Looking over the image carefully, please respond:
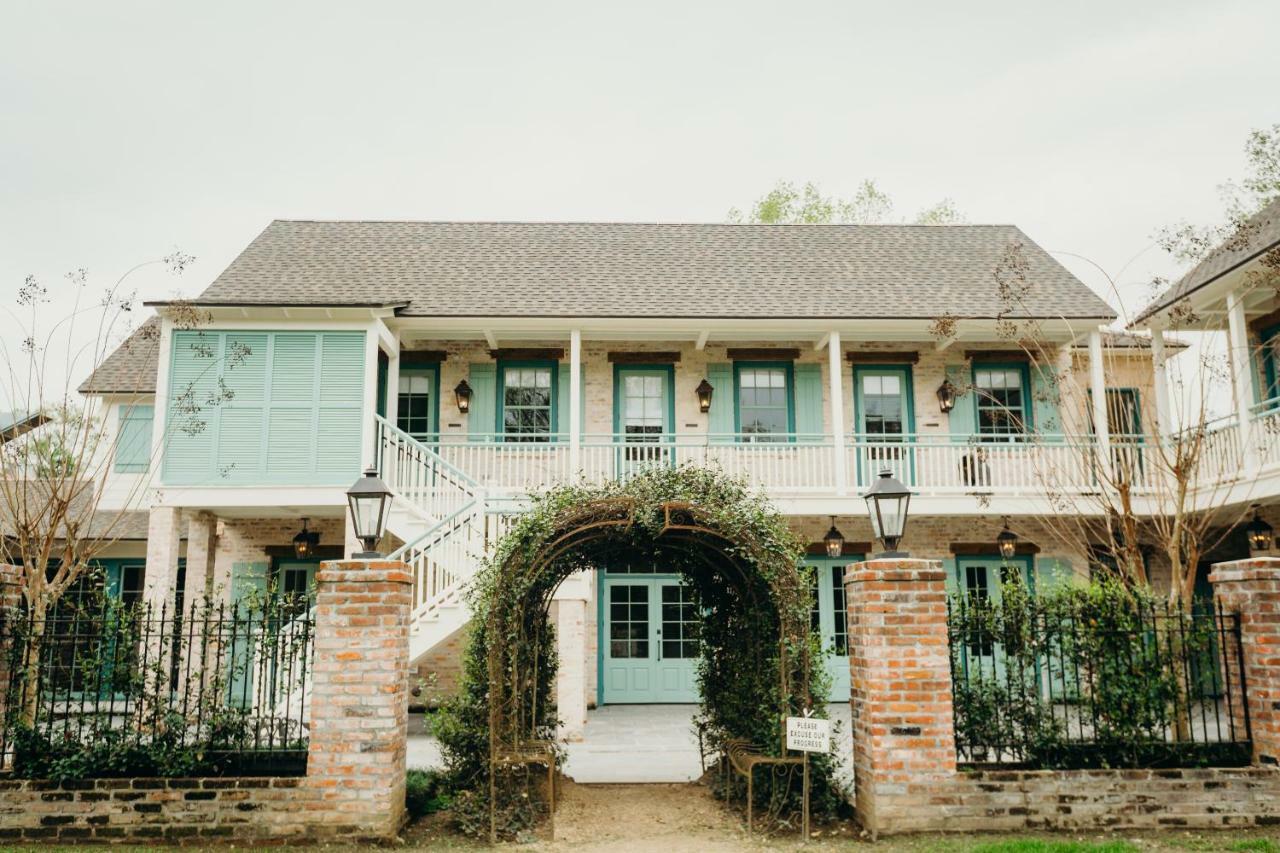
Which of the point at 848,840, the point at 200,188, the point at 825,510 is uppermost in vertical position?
the point at 200,188

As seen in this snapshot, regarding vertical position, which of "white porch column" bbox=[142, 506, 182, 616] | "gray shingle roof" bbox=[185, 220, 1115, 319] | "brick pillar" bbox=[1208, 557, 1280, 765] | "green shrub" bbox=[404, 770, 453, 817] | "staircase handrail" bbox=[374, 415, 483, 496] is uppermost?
"gray shingle roof" bbox=[185, 220, 1115, 319]

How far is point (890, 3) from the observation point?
37.9 ft

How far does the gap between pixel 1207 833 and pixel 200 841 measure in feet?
23.4

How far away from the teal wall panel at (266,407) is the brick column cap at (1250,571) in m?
10.6

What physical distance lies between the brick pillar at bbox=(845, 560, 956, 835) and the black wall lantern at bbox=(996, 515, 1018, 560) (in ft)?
29.3

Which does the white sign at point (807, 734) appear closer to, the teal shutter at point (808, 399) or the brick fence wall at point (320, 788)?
the brick fence wall at point (320, 788)

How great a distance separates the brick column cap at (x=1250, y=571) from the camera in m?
6.73

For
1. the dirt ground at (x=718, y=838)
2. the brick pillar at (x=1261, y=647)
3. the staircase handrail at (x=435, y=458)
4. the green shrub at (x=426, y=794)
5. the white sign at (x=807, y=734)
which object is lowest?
the dirt ground at (x=718, y=838)

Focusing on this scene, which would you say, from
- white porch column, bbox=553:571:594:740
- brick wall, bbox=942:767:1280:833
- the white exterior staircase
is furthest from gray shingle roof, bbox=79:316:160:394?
brick wall, bbox=942:767:1280:833

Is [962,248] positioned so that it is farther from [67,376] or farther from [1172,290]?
[67,376]

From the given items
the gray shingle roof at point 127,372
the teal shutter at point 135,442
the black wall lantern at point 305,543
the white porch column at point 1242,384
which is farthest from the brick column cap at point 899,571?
the teal shutter at point 135,442

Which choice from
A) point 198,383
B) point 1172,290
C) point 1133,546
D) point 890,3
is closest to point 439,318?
point 198,383

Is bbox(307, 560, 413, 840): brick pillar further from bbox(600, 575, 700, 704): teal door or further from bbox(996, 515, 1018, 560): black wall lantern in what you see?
bbox(996, 515, 1018, 560): black wall lantern

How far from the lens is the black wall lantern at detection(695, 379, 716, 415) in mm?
15188
